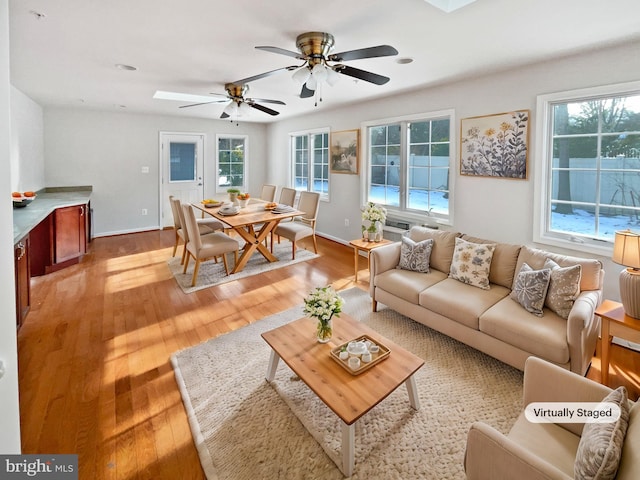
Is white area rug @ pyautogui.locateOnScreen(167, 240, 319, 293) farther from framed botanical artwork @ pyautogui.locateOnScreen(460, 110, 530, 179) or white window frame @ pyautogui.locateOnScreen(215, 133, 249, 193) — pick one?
framed botanical artwork @ pyautogui.locateOnScreen(460, 110, 530, 179)

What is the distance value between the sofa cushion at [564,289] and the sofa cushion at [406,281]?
0.89m

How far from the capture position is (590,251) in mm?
3043

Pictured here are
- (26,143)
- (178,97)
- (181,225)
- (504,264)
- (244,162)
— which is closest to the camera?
(504,264)

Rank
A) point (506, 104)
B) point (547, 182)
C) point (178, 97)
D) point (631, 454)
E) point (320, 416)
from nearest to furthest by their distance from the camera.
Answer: point (631, 454), point (320, 416), point (547, 182), point (506, 104), point (178, 97)

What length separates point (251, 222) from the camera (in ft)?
14.8

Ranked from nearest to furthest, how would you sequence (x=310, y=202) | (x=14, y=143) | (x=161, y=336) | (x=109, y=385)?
(x=109, y=385) → (x=161, y=336) → (x=14, y=143) → (x=310, y=202)

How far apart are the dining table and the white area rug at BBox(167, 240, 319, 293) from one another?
125mm

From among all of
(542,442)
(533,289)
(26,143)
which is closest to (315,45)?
(533,289)

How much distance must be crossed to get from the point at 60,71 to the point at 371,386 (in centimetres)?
436

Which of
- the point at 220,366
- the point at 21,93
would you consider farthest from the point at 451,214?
the point at 21,93

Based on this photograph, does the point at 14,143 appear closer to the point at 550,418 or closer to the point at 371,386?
the point at 371,386

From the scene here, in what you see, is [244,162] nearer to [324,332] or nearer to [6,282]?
[324,332]

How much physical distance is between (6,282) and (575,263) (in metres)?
3.28

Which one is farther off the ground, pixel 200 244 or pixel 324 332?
pixel 200 244
